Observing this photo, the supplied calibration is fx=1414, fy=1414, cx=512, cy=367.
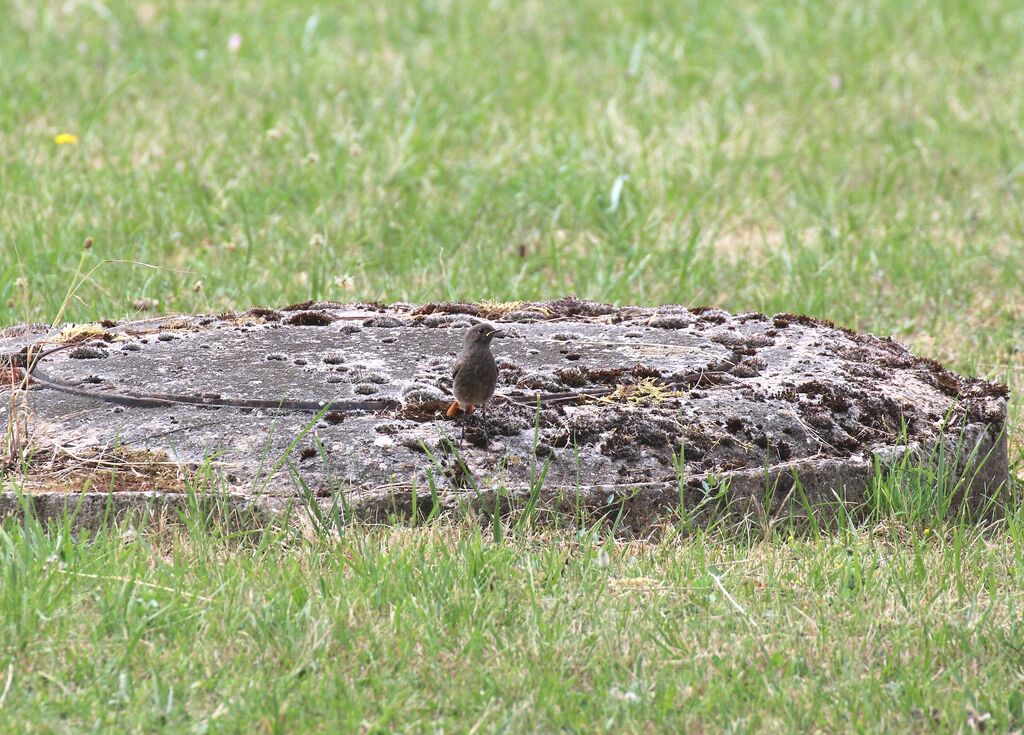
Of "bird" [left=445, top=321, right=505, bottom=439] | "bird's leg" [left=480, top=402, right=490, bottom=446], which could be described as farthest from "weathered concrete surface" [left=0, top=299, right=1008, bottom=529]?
"bird" [left=445, top=321, right=505, bottom=439]

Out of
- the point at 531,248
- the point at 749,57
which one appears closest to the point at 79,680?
the point at 531,248

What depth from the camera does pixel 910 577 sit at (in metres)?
3.67

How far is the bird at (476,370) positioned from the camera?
381cm

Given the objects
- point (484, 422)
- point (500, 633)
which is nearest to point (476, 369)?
point (484, 422)

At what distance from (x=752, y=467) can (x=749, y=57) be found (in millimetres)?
6762

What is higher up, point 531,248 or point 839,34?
point 839,34

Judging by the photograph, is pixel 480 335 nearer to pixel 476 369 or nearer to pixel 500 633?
pixel 476 369

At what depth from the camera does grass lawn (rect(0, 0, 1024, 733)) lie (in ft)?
10.3

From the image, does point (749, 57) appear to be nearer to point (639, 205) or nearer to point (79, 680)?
point (639, 205)

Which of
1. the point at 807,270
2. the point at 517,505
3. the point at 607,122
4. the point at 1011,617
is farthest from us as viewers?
the point at 607,122

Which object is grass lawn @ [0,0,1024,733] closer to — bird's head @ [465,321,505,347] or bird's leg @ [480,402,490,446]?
bird's leg @ [480,402,490,446]

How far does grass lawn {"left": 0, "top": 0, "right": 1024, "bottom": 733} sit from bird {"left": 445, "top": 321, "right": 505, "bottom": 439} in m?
0.37

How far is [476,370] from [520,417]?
0.27m

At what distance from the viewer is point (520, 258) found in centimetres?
711
